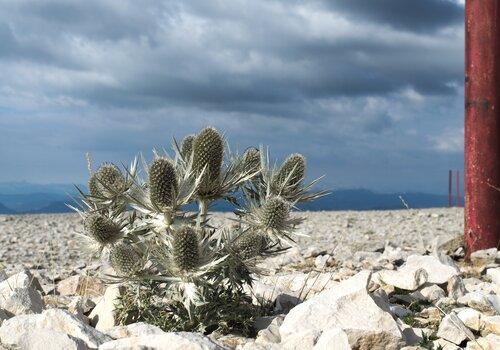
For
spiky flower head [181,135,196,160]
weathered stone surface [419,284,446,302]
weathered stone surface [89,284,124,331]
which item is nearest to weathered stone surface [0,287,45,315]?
weathered stone surface [89,284,124,331]

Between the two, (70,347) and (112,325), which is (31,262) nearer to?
(112,325)

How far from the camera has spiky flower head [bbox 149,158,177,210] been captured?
3.79 m

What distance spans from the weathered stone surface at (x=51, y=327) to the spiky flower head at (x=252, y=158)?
1.35 m

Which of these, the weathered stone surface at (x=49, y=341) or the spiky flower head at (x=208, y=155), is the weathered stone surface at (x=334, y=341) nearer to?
the spiky flower head at (x=208, y=155)

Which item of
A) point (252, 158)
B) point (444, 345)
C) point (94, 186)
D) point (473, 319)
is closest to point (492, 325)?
point (473, 319)

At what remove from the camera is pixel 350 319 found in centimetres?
393

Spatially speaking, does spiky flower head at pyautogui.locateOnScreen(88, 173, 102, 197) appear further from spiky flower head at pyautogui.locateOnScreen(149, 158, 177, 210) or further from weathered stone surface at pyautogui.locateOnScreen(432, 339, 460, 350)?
weathered stone surface at pyautogui.locateOnScreen(432, 339, 460, 350)

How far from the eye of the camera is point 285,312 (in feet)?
15.4

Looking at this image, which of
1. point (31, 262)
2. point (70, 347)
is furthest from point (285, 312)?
point (31, 262)

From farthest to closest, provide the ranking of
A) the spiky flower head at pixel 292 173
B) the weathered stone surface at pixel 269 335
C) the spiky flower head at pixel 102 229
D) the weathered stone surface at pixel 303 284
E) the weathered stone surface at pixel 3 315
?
the weathered stone surface at pixel 303 284 < the weathered stone surface at pixel 3 315 < the spiky flower head at pixel 292 173 < the spiky flower head at pixel 102 229 < the weathered stone surface at pixel 269 335

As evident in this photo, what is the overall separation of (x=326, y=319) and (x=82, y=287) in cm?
299

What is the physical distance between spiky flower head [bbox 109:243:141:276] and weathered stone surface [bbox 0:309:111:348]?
1.21 feet

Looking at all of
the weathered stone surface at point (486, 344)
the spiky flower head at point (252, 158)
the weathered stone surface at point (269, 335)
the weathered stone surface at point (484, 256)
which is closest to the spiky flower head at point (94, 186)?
the spiky flower head at point (252, 158)

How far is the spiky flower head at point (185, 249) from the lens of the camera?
3654mm
